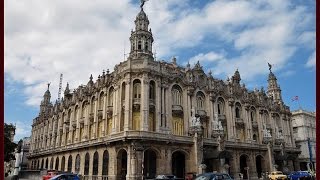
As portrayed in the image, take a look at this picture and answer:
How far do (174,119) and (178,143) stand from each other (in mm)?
4097

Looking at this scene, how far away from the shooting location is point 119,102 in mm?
42781

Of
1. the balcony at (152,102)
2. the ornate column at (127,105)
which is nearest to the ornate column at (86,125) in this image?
the ornate column at (127,105)

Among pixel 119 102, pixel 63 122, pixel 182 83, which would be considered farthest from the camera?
pixel 63 122

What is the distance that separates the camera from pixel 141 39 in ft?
163

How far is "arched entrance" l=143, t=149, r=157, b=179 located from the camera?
1574 inches

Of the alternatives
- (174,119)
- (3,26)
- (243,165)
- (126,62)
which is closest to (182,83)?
(174,119)

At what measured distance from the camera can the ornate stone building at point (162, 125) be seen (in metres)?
40.5

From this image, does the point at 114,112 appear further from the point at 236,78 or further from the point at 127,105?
the point at 236,78

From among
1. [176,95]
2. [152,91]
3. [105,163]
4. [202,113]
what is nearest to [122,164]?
[105,163]

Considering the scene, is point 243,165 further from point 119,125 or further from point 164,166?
point 119,125

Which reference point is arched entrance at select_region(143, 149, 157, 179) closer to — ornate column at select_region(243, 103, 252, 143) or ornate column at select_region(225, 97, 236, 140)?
ornate column at select_region(225, 97, 236, 140)

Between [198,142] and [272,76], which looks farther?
[272,76]

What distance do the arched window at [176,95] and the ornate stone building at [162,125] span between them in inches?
5.8

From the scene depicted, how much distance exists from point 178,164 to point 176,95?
991cm
